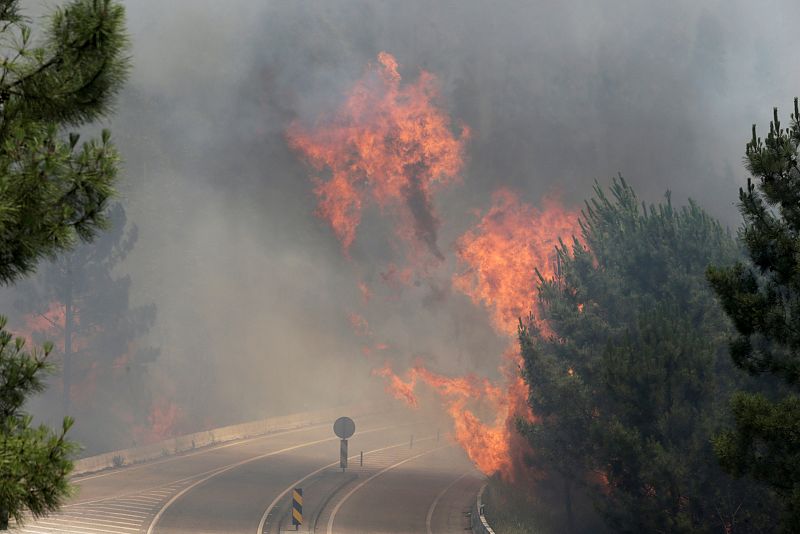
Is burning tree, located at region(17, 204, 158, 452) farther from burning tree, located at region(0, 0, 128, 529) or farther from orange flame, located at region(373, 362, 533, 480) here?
burning tree, located at region(0, 0, 128, 529)

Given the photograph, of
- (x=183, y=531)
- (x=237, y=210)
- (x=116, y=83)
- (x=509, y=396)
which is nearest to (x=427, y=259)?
(x=509, y=396)

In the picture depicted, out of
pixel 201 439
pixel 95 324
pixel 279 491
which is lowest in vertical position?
pixel 279 491

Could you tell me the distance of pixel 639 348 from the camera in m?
26.1

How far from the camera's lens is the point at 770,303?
1756 centimetres

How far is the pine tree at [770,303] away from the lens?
17.0 m

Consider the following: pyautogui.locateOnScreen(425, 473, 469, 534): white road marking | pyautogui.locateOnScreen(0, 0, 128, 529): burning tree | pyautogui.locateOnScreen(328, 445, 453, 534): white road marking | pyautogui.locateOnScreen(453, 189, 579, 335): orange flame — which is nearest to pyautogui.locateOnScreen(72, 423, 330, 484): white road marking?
pyautogui.locateOnScreen(328, 445, 453, 534): white road marking

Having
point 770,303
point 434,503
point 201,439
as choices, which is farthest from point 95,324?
point 770,303

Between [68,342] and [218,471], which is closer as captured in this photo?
[218,471]

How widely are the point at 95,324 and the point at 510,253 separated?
111 feet

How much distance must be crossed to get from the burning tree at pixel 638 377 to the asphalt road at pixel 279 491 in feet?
22.9

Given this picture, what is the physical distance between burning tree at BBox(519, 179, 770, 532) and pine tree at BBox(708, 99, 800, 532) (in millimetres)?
7467

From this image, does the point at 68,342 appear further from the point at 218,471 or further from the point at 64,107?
the point at 64,107

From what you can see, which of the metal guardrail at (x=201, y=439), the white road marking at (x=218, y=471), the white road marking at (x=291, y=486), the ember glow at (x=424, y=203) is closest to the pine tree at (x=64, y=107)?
the white road marking at (x=218, y=471)

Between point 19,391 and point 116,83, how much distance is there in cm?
386
